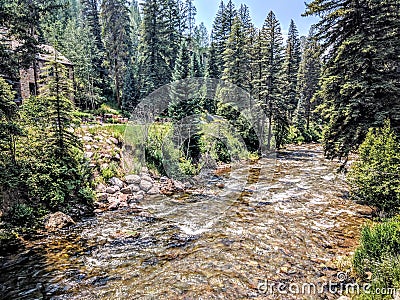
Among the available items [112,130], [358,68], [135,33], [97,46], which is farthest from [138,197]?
[135,33]

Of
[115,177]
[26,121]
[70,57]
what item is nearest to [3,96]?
[26,121]

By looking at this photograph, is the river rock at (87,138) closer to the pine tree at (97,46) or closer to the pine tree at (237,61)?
the pine tree at (237,61)

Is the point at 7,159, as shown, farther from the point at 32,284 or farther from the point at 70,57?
the point at 70,57

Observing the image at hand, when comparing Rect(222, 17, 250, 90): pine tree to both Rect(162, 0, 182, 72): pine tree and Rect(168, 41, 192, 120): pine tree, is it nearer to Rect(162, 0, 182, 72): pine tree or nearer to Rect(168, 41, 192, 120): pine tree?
Rect(168, 41, 192, 120): pine tree

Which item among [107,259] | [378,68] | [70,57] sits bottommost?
[107,259]

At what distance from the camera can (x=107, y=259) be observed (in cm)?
779

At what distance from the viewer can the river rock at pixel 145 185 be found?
15.1 meters

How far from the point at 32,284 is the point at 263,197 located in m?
10.4

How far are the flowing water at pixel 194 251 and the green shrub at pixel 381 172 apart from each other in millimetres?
1189

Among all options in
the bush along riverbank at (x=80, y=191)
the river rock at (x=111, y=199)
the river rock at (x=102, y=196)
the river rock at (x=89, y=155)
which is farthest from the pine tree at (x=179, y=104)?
the river rock at (x=111, y=199)

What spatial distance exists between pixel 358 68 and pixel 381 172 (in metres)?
5.54

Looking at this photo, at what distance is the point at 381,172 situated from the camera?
8789 millimetres

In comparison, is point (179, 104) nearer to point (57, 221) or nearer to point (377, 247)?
point (57, 221)

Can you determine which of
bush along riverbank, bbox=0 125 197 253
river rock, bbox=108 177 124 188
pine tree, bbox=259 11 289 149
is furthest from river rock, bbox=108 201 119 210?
pine tree, bbox=259 11 289 149
